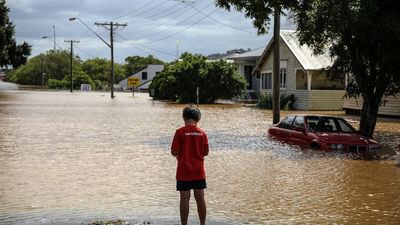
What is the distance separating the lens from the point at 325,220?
28.5 feet

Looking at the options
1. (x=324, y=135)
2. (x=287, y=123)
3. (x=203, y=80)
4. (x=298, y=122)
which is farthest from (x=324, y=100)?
(x=324, y=135)

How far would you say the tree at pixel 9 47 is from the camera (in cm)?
5872

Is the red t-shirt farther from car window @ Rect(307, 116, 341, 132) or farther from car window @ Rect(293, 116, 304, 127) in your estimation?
car window @ Rect(293, 116, 304, 127)

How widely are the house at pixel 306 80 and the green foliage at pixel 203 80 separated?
6.46m

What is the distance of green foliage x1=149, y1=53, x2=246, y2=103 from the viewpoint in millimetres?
54625

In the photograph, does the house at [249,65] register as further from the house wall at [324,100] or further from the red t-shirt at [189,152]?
the red t-shirt at [189,152]

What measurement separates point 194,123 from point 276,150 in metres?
10.4

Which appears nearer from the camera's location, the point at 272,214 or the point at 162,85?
the point at 272,214

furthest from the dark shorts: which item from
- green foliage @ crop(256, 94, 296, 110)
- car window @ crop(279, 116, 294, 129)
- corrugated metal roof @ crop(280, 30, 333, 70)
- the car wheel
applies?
green foliage @ crop(256, 94, 296, 110)

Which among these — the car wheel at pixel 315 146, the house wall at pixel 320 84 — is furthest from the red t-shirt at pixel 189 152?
the house wall at pixel 320 84

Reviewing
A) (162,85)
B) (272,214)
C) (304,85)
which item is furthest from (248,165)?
(162,85)

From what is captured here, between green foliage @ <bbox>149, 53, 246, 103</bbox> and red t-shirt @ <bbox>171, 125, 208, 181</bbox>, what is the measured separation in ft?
153

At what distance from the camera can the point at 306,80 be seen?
153 feet

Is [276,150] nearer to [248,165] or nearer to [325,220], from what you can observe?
[248,165]
